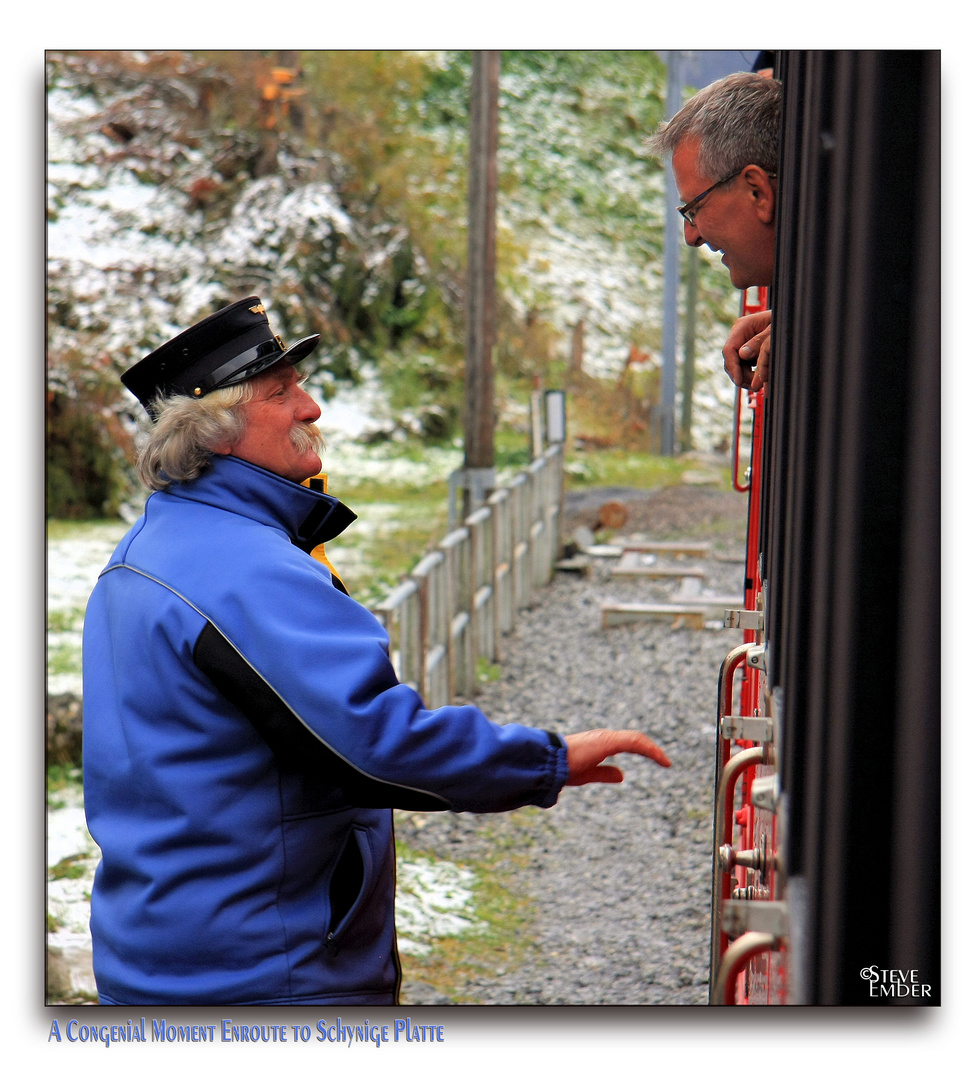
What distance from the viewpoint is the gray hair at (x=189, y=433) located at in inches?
48.7

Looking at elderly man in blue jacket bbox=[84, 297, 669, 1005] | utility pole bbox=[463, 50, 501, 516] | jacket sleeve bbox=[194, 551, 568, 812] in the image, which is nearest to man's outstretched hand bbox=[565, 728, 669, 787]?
elderly man in blue jacket bbox=[84, 297, 669, 1005]

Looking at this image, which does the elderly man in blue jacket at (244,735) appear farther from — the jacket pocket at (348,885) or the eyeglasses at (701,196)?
the eyeglasses at (701,196)

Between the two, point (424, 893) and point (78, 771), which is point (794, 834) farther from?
point (78, 771)

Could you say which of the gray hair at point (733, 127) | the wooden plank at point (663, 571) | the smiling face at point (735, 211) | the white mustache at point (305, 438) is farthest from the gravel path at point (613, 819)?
the gray hair at point (733, 127)

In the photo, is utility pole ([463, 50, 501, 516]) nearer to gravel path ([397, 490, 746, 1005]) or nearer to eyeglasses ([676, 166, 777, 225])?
gravel path ([397, 490, 746, 1005])

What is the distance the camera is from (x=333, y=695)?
1113 mm

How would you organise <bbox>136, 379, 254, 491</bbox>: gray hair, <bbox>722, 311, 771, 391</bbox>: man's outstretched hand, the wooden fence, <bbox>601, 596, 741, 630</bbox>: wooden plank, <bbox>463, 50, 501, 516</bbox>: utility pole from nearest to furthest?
<bbox>136, 379, 254, 491</bbox>: gray hair → <bbox>722, 311, 771, 391</bbox>: man's outstretched hand → the wooden fence → <bbox>601, 596, 741, 630</bbox>: wooden plank → <bbox>463, 50, 501, 516</bbox>: utility pole

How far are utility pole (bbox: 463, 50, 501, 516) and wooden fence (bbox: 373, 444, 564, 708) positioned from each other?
0.72ft

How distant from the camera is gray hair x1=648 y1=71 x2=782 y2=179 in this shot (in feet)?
4.27

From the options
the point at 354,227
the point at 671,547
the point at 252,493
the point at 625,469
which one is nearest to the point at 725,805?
the point at 252,493

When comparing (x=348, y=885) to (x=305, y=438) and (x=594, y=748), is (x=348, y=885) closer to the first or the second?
(x=594, y=748)

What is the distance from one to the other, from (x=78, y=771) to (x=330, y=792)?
2.76m

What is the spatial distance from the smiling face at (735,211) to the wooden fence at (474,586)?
214 centimetres

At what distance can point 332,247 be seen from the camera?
567 centimetres
